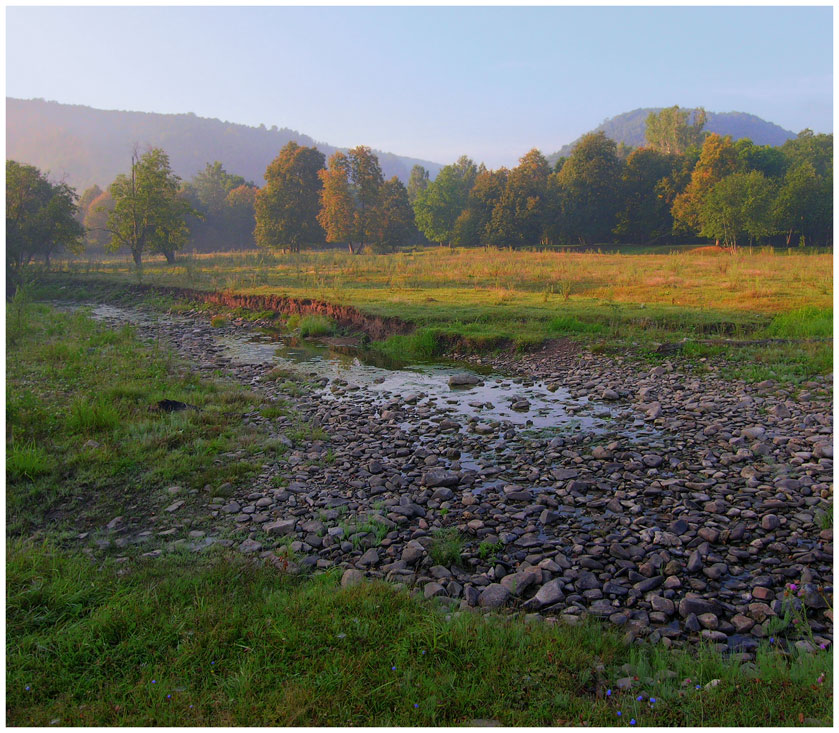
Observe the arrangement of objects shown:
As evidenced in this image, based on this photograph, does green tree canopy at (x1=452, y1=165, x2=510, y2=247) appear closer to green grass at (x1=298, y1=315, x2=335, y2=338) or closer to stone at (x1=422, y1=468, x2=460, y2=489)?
green grass at (x1=298, y1=315, x2=335, y2=338)

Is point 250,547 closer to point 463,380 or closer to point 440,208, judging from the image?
point 463,380

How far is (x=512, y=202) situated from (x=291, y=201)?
21808mm

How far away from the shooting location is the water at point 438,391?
367 inches

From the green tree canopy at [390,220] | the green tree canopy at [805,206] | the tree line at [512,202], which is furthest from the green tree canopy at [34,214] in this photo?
the green tree canopy at [805,206]

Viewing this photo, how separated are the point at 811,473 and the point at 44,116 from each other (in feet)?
787

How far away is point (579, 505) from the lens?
6340 mm

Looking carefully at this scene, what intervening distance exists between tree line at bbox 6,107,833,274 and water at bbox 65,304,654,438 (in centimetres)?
3168

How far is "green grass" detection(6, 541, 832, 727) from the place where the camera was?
3.08 metres

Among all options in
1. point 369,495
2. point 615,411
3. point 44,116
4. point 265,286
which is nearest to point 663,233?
point 265,286

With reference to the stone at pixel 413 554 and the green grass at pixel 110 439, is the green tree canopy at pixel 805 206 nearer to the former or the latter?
the green grass at pixel 110 439

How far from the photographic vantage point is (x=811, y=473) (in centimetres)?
668

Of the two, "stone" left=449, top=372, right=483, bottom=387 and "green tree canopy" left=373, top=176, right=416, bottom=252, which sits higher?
"green tree canopy" left=373, top=176, right=416, bottom=252

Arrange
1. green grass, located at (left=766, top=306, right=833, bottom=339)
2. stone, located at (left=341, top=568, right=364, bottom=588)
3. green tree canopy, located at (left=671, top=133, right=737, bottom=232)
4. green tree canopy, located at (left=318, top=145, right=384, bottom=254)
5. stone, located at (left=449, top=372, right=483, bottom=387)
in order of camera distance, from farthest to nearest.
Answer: green tree canopy, located at (left=318, top=145, right=384, bottom=254), green tree canopy, located at (left=671, top=133, right=737, bottom=232), green grass, located at (left=766, top=306, right=833, bottom=339), stone, located at (left=449, top=372, right=483, bottom=387), stone, located at (left=341, top=568, right=364, bottom=588)

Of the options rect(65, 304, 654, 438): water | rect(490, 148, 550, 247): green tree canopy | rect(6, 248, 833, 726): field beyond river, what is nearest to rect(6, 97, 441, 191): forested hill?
rect(490, 148, 550, 247): green tree canopy
